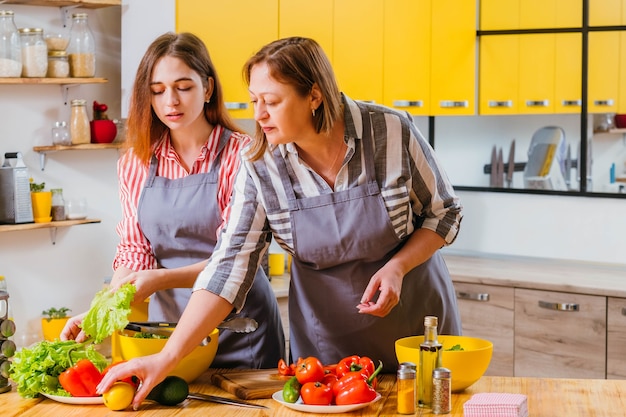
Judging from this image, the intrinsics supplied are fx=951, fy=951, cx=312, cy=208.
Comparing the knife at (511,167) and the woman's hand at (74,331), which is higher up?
the knife at (511,167)

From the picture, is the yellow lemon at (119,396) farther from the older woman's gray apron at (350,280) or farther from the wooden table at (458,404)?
the older woman's gray apron at (350,280)

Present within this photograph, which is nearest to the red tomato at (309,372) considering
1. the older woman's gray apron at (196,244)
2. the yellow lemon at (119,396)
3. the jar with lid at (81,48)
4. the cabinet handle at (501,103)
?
the yellow lemon at (119,396)

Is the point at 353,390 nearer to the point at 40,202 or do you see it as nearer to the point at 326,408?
the point at 326,408

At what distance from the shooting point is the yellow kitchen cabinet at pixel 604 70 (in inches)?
172

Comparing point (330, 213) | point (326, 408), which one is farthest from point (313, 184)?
point (326, 408)

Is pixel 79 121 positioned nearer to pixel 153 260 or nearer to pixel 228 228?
pixel 153 260

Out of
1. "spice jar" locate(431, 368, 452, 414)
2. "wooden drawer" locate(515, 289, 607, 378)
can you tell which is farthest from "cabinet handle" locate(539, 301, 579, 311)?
"spice jar" locate(431, 368, 452, 414)

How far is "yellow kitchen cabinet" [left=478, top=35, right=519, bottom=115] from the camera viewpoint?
4.53 m

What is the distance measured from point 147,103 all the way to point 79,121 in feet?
5.22

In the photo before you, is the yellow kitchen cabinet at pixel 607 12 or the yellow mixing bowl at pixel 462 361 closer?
the yellow mixing bowl at pixel 462 361

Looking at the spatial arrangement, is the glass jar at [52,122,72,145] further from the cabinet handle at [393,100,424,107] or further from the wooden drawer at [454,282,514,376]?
the wooden drawer at [454,282,514,376]

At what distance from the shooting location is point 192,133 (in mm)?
2682

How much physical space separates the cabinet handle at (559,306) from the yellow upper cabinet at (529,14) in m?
1.33

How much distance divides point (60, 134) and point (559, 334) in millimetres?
2294
